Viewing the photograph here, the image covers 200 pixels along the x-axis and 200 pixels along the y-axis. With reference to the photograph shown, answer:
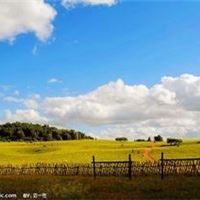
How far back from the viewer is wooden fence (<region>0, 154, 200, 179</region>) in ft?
182

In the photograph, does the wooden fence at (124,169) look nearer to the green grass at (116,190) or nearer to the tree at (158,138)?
the green grass at (116,190)

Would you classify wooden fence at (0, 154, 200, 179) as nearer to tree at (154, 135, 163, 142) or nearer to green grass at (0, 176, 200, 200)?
green grass at (0, 176, 200, 200)

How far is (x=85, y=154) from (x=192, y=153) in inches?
804

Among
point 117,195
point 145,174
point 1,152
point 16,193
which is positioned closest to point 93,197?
point 117,195

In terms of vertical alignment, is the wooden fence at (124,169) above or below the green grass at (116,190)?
above

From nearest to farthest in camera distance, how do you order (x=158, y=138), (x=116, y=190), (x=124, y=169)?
(x=116, y=190) → (x=124, y=169) → (x=158, y=138)

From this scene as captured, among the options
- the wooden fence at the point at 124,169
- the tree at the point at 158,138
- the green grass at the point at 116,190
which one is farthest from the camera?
the tree at the point at 158,138

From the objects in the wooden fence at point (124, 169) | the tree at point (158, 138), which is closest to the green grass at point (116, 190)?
the wooden fence at point (124, 169)

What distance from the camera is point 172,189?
37688 millimetres

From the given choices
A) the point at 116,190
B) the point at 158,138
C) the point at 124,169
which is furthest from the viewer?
the point at 158,138

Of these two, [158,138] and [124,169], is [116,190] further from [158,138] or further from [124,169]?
[158,138]

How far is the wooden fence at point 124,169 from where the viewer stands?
55500mm

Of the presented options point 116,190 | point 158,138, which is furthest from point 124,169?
point 158,138

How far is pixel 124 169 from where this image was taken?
60469 mm
